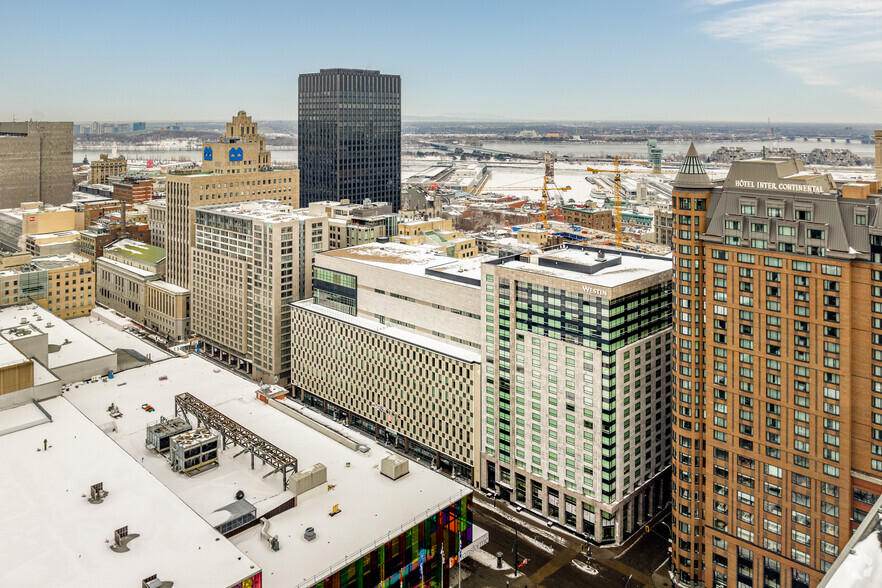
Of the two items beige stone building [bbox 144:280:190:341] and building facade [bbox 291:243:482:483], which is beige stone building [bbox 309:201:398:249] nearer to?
building facade [bbox 291:243:482:483]

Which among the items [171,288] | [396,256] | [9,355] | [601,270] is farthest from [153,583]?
[171,288]

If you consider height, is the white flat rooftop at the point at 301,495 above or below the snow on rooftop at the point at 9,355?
below

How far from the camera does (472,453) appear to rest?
114 metres

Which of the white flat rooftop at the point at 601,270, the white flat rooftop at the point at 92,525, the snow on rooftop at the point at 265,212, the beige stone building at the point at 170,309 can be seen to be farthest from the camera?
the beige stone building at the point at 170,309

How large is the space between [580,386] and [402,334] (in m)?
39.8

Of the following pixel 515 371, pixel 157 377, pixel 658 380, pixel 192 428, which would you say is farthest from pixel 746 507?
pixel 157 377

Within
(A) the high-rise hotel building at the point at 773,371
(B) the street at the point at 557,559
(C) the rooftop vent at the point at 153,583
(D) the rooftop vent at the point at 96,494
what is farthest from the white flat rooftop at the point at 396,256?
(C) the rooftop vent at the point at 153,583

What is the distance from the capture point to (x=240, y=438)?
298ft

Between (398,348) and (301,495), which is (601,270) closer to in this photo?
(398,348)

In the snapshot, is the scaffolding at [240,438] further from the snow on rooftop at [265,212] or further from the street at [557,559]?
the snow on rooftop at [265,212]

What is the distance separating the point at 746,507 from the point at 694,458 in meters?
8.29

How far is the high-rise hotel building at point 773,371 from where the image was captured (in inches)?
2908

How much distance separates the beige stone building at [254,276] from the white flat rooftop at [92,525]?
230ft

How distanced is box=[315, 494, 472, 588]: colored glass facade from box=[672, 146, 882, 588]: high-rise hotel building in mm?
30018
